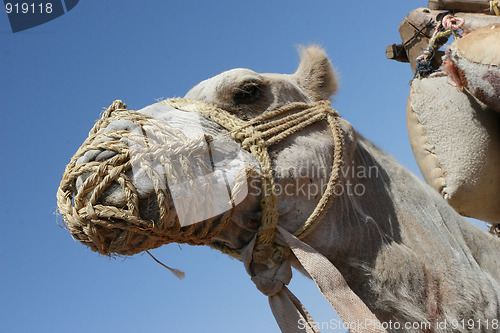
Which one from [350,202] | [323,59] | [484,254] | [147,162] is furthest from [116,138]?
[484,254]

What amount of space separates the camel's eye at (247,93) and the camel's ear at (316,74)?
516 millimetres

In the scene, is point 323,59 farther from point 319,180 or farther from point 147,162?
point 147,162

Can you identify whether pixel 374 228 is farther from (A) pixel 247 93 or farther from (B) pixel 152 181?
(B) pixel 152 181

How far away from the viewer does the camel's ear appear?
338 cm

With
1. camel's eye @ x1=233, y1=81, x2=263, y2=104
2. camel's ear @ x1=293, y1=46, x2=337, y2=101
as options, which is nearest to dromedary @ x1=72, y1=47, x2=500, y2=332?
camel's eye @ x1=233, y1=81, x2=263, y2=104

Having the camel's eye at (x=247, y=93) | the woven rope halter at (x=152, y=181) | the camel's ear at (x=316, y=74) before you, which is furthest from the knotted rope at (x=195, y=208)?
the camel's ear at (x=316, y=74)

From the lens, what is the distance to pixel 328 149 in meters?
2.92

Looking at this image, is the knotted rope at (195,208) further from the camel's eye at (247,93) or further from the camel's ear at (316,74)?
the camel's ear at (316,74)

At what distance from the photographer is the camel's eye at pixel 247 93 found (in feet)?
9.47

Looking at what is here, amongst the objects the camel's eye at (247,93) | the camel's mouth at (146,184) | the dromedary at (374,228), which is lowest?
the dromedary at (374,228)

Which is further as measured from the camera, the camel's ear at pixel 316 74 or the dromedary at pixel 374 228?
the camel's ear at pixel 316 74

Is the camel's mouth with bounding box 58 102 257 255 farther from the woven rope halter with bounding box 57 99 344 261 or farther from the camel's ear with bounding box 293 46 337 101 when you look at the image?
the camel's ear with bounding box 293 46 337 101

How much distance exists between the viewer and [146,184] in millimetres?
2285

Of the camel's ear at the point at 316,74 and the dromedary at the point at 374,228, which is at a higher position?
the camel's ear at the point at 316,74
